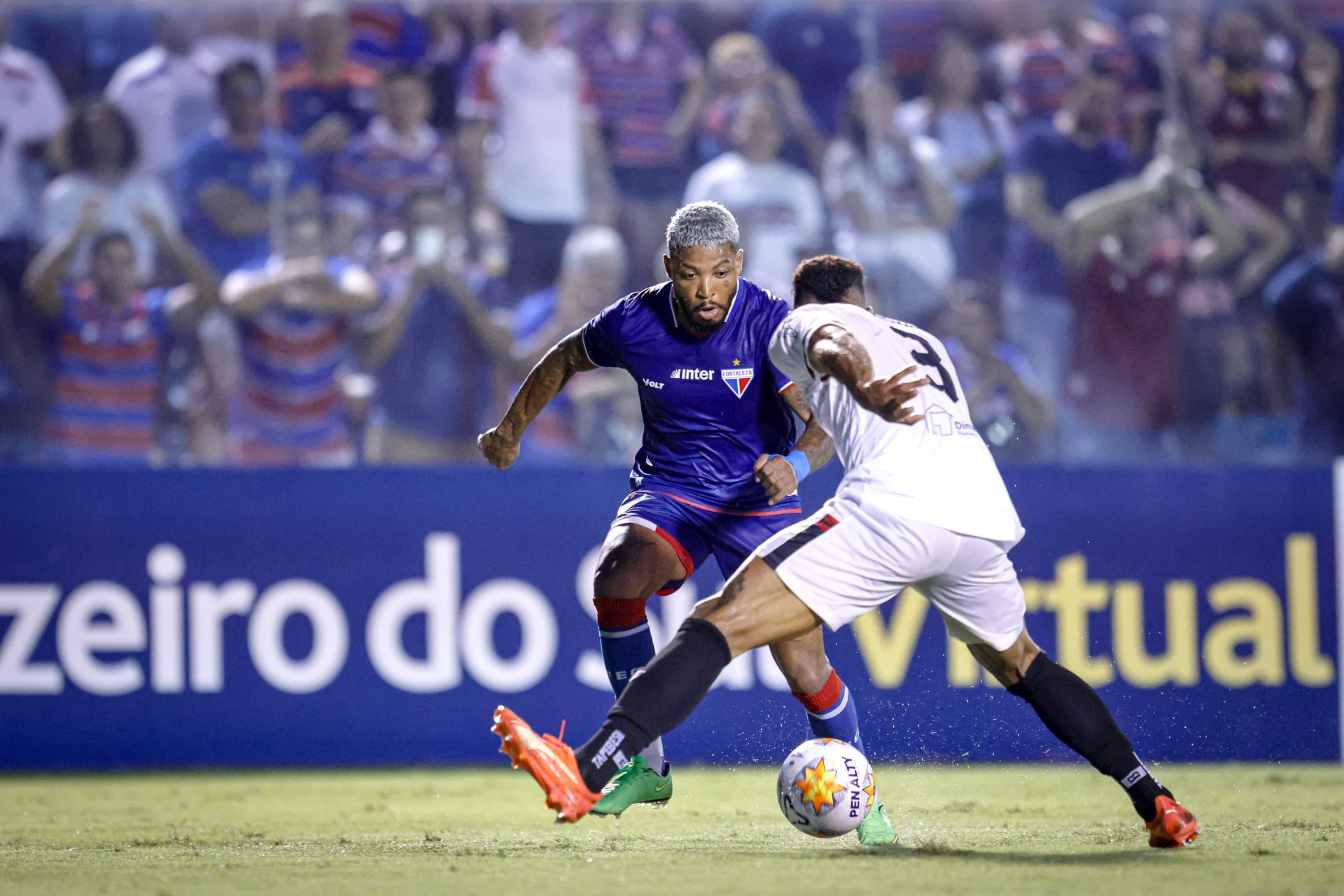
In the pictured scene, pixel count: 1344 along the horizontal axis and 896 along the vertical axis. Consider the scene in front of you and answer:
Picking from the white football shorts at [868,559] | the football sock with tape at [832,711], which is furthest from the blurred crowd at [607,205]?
the white football shorts at [868,559]

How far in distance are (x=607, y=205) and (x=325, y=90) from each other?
7.38ft

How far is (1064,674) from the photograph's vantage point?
17.0 ft

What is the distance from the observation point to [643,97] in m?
11.1

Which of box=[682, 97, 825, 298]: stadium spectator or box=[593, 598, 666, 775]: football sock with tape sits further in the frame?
box=[682, 97, 825, 298]: stadium spectator

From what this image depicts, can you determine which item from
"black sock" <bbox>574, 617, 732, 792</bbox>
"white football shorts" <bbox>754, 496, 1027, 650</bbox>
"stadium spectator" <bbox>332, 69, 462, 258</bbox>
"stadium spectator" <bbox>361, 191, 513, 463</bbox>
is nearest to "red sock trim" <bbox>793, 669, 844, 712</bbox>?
"white football shorts" <bbox>754, 496, 1027, 650</bbox>

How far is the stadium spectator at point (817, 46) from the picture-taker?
436 inches

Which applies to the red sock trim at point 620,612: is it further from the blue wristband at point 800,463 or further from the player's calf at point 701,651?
the player's calf at point 701,651

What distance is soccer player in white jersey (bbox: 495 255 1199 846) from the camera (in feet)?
15.4

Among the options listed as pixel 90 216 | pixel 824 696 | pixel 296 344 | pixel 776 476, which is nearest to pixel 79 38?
pixel 90 216

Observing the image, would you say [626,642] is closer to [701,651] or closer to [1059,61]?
[701,651]

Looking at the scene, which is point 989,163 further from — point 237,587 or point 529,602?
point 237,587

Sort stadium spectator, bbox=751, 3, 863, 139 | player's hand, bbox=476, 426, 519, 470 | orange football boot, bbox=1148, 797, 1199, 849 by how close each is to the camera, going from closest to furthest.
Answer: orange football boot, bbox=1148, 797, 1199, 849, player's hand, bbox=476, 426, 519, 470, stadium spectator, bbox=751, 3, 863, 139

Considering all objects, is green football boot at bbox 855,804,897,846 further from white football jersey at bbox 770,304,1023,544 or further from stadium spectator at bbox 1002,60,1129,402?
stadium spectator at bbox 1002,60,1129,402

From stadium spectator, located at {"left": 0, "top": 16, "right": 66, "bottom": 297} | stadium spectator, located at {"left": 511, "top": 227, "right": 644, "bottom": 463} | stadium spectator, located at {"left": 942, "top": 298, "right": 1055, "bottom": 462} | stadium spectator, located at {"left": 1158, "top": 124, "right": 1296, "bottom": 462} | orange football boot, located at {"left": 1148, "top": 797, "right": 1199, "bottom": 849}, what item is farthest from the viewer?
stadium spectator, located at {"left": 0, "top": 16, "right": 66, "bottom": 297}
